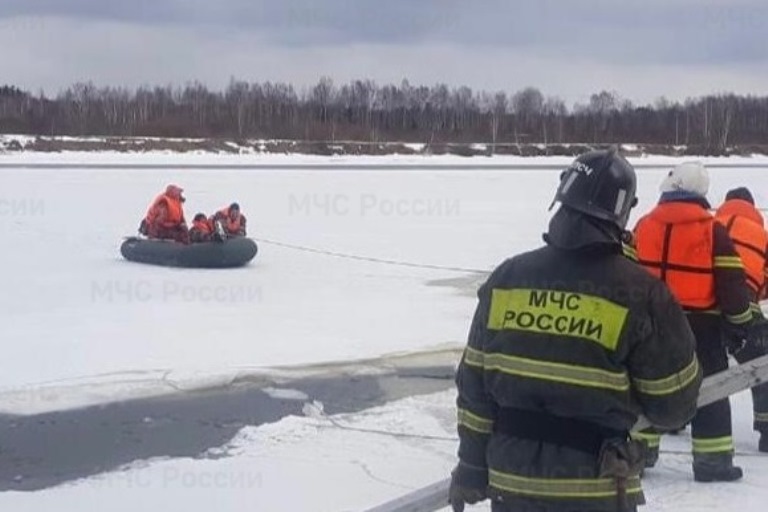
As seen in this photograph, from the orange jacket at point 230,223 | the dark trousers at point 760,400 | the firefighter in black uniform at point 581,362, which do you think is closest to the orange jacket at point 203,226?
the orange jacket at point 230,223

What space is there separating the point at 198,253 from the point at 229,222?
0.75 meters

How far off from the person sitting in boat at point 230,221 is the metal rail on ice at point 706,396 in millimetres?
11078

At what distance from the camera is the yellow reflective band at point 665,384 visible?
3.10 m

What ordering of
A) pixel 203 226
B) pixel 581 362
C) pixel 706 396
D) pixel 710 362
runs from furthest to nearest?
pixel 203 226, pixel 710 362, pixel 706 396, pixel 581 362

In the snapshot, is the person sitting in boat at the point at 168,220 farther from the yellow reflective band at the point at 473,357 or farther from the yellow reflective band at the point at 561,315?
the yellow reflective band at the point at 561,315

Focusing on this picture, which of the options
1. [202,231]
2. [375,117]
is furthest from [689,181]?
[375,117]

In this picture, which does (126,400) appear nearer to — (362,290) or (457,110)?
(362,290)

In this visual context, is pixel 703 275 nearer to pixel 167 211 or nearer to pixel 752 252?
pixel 752 252

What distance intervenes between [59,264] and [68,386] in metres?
7.61

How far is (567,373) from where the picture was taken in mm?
3088

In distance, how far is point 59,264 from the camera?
15531 mm

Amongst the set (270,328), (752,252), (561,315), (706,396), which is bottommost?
(270,328)

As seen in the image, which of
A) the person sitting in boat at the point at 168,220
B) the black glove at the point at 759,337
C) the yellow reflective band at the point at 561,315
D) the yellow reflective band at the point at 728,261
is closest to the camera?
the yellow reflective band at the point at 561,315

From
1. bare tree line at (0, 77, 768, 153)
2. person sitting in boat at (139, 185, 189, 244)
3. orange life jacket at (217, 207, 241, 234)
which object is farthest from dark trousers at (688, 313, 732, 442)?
bare tree line at (0, 77, 768, 153)
